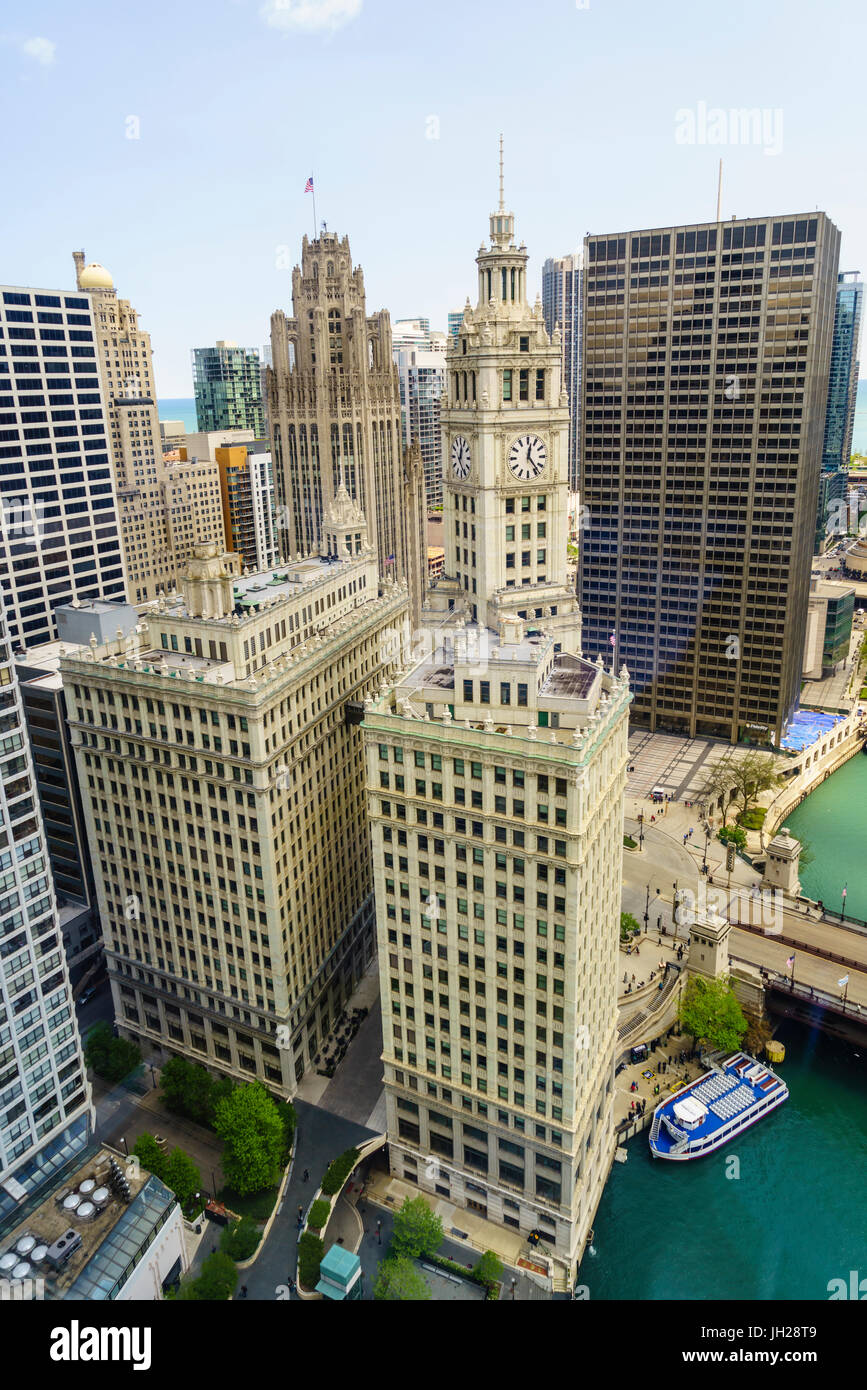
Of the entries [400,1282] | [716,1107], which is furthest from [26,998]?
[716,1107]

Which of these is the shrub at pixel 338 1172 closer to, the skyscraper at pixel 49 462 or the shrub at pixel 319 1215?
the shrub at pixel 319 1215

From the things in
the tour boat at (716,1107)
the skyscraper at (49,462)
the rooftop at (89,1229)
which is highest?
the skyscraper at (49,462)

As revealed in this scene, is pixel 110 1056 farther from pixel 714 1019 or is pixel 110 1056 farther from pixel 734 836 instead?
pixel 734 836

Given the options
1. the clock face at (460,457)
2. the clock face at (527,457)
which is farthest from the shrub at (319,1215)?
the clock face at (527,457)

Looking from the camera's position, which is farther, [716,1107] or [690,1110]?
[716,1107]

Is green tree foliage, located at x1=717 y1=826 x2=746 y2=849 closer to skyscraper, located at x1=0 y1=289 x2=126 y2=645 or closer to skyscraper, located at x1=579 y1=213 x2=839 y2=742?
skyscraper, located at x1=579 y1=213 x2=839 y2=742

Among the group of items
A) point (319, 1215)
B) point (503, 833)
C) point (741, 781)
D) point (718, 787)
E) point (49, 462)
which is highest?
point (49, 462)
